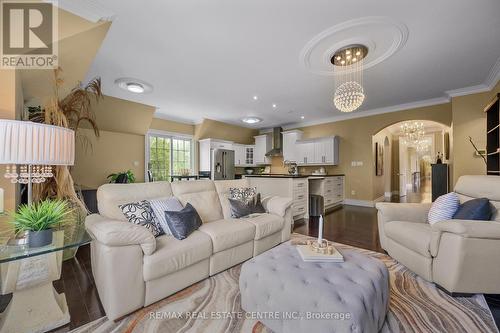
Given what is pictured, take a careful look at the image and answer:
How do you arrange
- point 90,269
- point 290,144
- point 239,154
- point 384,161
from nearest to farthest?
point 90,269 < point 384,161 < point 290,144 < point 239,154

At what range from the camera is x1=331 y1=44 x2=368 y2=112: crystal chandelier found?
279 centimetres

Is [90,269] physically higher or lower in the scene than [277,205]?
lower

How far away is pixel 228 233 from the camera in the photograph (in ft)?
6.77

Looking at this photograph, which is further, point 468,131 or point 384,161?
point 384,161

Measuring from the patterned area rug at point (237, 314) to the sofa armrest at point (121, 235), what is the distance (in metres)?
0.47

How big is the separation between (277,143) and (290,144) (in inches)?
20.8

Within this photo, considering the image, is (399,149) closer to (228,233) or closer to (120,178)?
(228,233)

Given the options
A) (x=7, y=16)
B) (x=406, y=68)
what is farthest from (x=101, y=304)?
(x=406, y=68)

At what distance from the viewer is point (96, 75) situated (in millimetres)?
3527

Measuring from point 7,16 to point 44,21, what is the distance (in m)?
0.25

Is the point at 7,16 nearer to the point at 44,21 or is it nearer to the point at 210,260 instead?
the point at 44,21

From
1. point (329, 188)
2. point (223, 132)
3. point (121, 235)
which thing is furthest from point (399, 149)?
point (121, 235)

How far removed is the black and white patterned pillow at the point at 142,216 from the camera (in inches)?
71.9

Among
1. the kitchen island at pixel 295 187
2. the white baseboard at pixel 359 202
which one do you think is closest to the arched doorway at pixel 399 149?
the white baseboard at pixel 359 202
